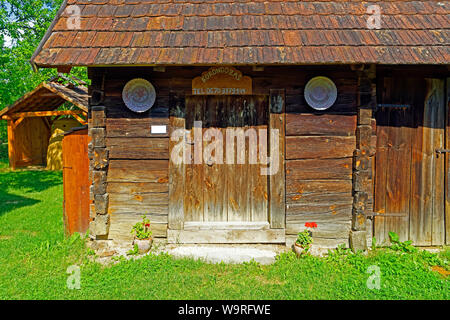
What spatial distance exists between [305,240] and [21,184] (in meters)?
10.2

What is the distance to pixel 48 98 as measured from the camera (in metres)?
13.3

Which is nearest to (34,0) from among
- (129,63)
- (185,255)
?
(129,63)

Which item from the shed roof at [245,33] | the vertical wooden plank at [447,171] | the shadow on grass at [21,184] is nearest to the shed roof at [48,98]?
the shadow on grass at [21,184]

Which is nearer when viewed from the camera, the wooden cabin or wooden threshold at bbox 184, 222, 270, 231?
the wooden cabin

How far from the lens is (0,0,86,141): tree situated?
1337cm

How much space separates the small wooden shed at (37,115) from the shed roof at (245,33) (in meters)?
6.64

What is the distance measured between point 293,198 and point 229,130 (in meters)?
1.41

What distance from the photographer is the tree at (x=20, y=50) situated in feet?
43.9

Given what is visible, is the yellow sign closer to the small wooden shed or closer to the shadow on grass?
the shadow on grass

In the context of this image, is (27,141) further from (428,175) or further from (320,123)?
(428,175)

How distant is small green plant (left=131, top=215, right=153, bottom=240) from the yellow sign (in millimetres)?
2037

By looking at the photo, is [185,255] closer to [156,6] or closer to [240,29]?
[240,29]

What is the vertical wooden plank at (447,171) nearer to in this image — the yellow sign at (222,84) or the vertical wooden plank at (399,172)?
the vertical wooden plank at (399,172)

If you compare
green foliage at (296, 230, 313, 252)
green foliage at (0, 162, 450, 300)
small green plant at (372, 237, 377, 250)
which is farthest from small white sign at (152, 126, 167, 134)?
small green plant at (372, 237, 377, 250)
